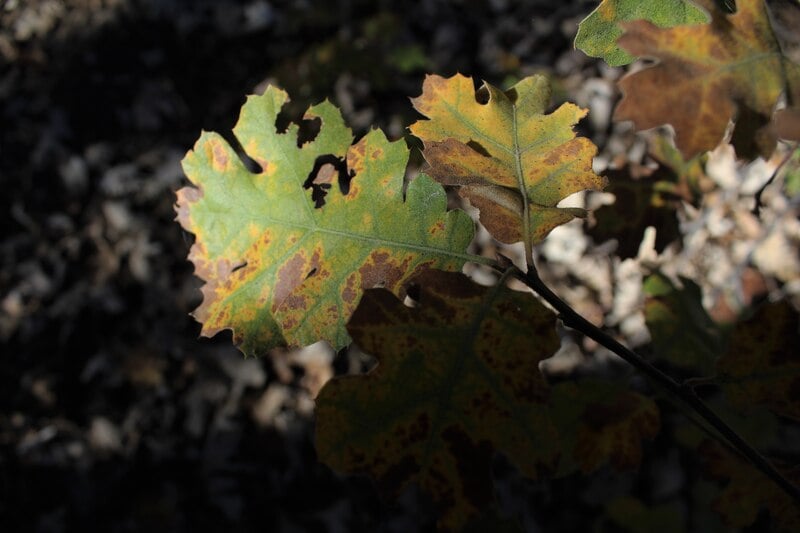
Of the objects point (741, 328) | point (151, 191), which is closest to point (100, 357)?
point (151, 191)

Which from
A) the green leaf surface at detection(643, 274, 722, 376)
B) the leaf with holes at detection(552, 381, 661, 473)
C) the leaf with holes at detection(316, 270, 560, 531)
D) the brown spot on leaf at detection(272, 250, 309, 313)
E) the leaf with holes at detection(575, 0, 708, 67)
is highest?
the leaf with holes at detection(575, 0, 708, 67)

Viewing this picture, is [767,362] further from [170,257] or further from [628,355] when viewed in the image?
[170,257]

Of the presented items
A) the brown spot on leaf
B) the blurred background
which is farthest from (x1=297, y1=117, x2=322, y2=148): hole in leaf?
the blurred background

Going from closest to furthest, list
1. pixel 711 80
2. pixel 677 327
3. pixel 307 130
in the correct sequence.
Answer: pixel 711 80 → pixel 307 130 → pixel 677 327

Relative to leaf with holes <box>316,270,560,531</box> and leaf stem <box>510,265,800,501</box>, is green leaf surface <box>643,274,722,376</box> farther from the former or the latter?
leaf with holes <box>316,270,560,531</box>

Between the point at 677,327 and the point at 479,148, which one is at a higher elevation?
the point at 479,148

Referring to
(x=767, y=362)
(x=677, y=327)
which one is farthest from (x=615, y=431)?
(x=677, y=327)

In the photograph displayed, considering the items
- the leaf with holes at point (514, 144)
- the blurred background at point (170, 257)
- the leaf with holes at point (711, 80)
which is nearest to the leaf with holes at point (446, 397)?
the leaf with holes at point (514, 144)

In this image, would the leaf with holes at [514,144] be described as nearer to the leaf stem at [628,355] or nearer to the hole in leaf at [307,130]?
the leaf stem at [628,355]
